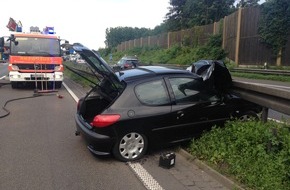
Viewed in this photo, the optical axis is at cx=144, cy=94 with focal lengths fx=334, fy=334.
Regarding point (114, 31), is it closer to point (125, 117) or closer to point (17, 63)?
point (17, 63)

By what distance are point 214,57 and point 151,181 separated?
30.3 m

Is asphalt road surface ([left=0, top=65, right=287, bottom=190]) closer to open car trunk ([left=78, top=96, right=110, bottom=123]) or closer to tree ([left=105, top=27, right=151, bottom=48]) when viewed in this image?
open car trunk ([left=78, top=96, right=110, bottom=123])

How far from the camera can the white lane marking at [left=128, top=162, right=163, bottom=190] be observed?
4.37 metres

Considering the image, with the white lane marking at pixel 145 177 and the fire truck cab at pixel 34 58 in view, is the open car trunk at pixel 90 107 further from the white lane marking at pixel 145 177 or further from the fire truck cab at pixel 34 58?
the fire truck cab at pixel 34 58

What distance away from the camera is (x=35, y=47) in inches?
571

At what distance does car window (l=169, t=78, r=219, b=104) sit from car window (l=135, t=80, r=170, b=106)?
208 millimetres

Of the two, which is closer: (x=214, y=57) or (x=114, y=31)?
(x=214, y=57)

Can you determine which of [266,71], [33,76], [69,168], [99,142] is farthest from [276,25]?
[69,168]

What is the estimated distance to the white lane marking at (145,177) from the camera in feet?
14.3

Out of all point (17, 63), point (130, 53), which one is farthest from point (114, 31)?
point (17, 63)

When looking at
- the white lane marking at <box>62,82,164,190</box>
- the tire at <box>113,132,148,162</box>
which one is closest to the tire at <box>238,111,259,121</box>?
the tire at <box>113,132,148,162</box>

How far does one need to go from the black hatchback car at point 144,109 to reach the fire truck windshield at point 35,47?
8847 mm

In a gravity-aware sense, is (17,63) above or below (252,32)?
below

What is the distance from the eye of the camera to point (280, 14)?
26.5m
